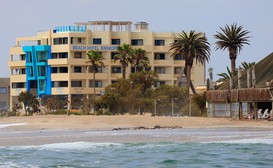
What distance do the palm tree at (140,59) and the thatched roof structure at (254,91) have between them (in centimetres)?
4780

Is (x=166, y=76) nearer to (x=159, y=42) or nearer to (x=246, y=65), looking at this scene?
(x=159, y=42)

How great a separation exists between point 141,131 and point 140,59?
63.2 meters

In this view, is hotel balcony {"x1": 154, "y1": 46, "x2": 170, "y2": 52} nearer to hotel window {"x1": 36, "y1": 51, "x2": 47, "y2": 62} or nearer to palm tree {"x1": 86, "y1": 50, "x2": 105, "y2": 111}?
palm tree {"x1": 86, "y1": 50, "x2": 105, "y2": 111}

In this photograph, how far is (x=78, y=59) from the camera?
114m

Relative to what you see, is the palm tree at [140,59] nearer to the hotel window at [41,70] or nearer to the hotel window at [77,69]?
the hotel window at [77,69]

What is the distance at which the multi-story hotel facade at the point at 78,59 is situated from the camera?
114m

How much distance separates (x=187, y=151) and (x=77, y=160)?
5.20 metres

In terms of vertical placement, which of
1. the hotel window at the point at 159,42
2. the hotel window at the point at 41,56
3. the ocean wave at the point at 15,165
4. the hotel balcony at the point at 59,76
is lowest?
the ocean wave at the point at 15,165

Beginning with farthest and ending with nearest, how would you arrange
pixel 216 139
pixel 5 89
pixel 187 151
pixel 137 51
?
pixel 5 89
pixel 137 51
pixel 216 139
pixel 187 151

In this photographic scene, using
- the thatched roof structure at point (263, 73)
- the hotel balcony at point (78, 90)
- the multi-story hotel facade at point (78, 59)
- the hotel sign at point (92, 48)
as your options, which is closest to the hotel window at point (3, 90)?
the multi-story hotel facade at point (78, 59)

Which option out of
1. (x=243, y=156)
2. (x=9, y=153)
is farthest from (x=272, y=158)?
(x=9, y=153)

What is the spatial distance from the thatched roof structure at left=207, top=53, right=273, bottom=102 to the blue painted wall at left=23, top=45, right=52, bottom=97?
57.4 meters

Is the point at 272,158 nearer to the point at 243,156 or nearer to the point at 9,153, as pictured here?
the point at 243,156

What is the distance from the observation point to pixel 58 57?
115 metres
